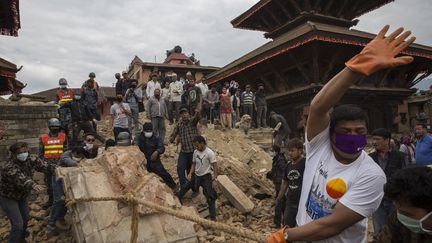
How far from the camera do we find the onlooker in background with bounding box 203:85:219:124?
40.4 ft

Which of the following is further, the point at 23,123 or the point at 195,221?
the point at 23,123

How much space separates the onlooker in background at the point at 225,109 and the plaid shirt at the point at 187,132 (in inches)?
191

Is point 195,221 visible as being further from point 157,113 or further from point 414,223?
point 157,113

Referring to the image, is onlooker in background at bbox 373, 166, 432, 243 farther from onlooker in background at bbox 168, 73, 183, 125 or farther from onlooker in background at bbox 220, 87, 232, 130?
onlooker in background at bbox 220, 87, 232, 130

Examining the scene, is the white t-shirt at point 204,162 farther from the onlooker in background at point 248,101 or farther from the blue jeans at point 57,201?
the onlooker in background at point 248,101

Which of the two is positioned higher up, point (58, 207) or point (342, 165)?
point (342, 165)

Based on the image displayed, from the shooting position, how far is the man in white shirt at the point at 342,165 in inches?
62.7

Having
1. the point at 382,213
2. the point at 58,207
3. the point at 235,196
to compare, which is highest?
the point at 382,213

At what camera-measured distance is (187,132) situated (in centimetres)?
684

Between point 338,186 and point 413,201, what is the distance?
1.33 feet

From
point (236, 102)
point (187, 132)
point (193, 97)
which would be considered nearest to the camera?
point (187, 132)

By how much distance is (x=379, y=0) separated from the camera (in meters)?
15.8

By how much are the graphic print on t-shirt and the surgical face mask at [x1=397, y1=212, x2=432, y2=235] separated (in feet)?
1.29

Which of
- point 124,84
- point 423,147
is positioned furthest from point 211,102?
point 423,147
